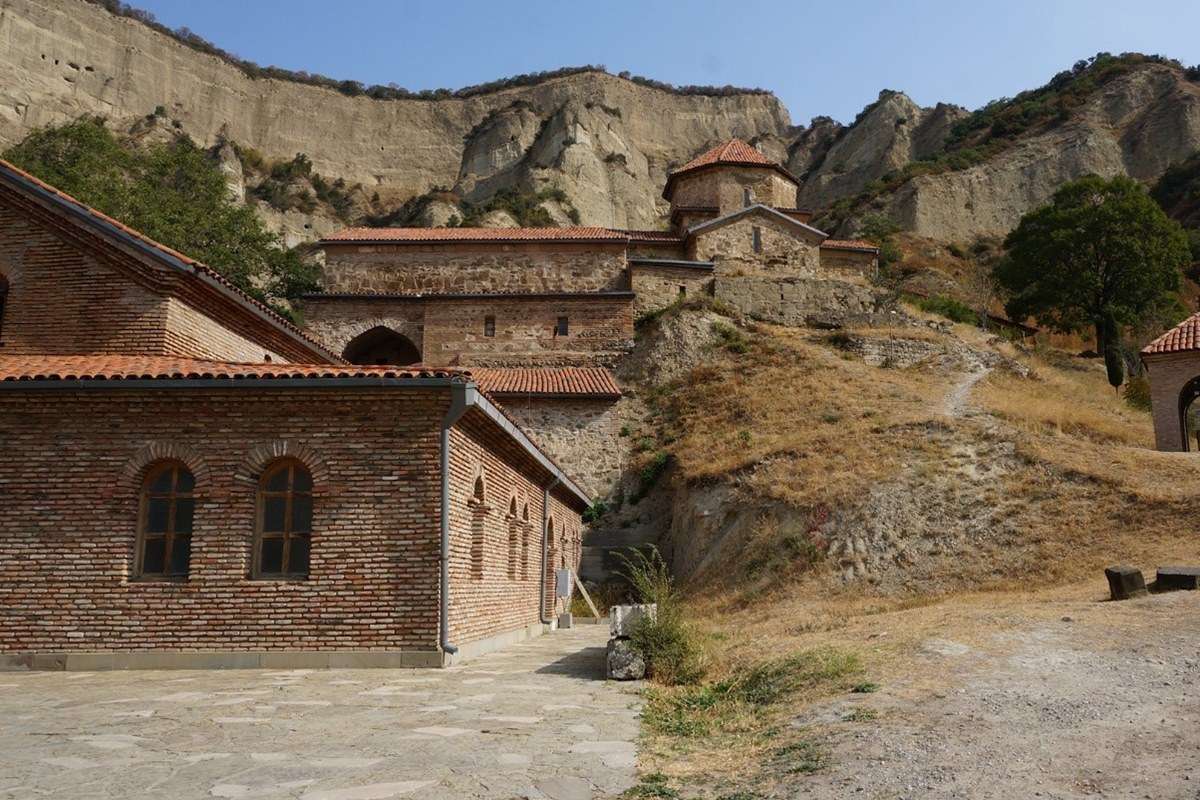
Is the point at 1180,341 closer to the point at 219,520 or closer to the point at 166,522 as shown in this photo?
the point at 219,520

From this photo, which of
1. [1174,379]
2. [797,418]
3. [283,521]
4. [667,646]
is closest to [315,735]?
[667,646]

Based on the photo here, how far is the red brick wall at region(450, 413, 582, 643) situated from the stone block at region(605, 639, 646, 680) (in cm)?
210

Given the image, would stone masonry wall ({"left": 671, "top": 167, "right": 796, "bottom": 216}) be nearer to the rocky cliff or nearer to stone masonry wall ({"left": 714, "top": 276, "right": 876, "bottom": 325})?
stone masonry wall ({"left": 714, "top": 276, "right": 876, "bottom": 325})

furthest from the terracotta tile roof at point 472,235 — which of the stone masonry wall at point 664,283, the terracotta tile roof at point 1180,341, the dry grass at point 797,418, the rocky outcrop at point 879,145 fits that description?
the rocky outcrop at point 879,145

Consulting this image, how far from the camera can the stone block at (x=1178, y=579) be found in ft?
36.8

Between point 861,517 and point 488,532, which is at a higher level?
point 861,517

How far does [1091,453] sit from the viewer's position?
1916cm

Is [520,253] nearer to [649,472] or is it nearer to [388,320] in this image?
[388,320]

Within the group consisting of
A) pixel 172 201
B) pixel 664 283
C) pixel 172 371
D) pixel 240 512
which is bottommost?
pixel 240 512

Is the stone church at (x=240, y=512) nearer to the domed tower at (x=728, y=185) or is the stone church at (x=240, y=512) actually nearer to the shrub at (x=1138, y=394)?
the shrub at (x=1138, y=394)

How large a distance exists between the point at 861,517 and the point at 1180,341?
1008 centimetres

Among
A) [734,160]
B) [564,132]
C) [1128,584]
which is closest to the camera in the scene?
[1128,584]

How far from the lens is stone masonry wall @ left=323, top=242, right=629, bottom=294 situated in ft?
113

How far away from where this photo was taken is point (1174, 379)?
21547 millimetres
